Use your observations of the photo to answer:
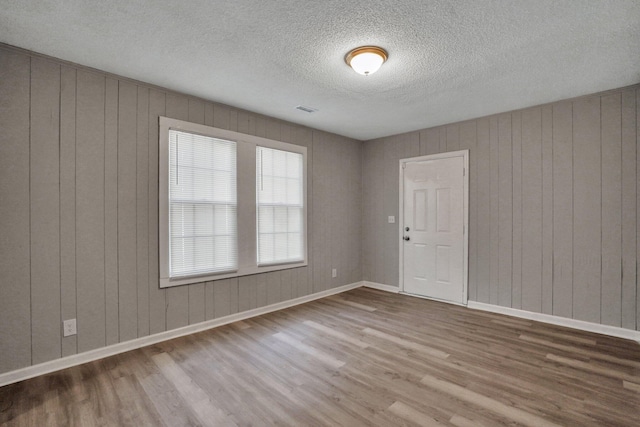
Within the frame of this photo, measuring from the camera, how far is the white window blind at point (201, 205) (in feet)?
10.4

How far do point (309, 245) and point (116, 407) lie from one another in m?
2.93

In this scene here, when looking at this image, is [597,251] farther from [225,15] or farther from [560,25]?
[225,15]

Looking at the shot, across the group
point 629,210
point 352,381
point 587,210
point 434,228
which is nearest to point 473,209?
point 434,228

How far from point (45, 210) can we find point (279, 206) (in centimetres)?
240

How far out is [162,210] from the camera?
306cm

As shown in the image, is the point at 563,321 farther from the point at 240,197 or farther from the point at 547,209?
the point at 240,197

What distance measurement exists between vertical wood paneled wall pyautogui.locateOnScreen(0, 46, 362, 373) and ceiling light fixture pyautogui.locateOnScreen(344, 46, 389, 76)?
1.82m

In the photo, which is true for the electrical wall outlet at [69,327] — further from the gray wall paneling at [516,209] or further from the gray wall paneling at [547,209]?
the gray wall paneling at [547,209]

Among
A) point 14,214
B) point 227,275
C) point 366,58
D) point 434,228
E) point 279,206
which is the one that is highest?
point 366,58

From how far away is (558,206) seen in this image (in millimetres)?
3475

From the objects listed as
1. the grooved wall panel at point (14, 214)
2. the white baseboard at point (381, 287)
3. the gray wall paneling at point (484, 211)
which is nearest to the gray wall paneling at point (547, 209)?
the gray wall paneling at point (484, 211)

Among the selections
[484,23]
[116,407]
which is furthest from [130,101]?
[484,23]

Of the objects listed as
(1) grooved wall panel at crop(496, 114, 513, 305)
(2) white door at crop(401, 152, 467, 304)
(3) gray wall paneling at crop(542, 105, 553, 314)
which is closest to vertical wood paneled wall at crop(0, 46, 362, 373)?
(2) white door at crop(401, 152, 467, 304)

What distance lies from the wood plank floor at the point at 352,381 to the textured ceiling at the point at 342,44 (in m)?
2.59
